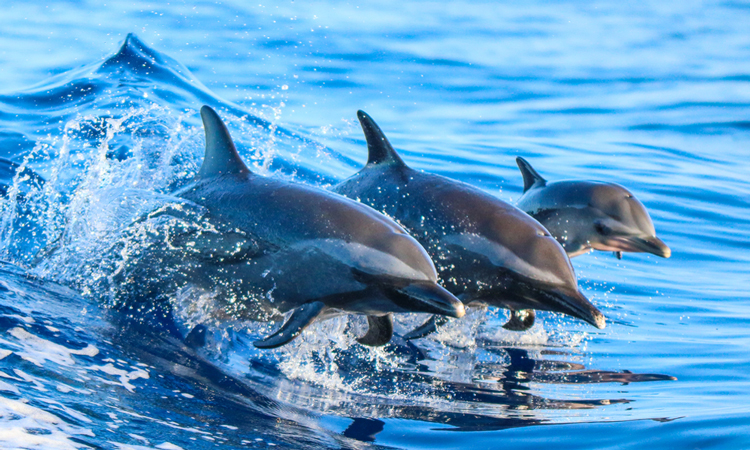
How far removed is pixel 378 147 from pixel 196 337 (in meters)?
1.80

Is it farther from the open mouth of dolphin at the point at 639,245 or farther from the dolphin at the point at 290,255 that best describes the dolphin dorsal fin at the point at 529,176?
the dolphin at the point at 290,255

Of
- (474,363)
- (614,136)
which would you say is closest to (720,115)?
(614,136)

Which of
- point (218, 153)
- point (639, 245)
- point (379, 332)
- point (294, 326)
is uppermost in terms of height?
point (639, 245)

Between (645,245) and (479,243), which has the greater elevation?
(645,245)

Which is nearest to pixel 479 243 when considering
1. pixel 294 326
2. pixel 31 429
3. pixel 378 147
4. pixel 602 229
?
pixel 378 147

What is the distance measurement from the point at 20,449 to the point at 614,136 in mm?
17042

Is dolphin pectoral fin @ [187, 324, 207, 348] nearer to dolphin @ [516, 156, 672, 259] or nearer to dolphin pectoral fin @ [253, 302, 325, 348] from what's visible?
dolphin pectoral fin @ [253, 302, 325, 348]

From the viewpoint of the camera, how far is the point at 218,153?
5.34 m

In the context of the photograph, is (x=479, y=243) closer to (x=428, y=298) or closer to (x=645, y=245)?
(x=428, y=298)

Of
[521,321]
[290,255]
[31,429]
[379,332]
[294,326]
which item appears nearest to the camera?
[31,429]

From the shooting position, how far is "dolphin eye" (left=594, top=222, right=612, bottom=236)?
6.10 meters

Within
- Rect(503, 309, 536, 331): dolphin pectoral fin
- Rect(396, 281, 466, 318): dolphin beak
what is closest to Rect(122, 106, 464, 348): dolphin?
Rect(396, 281, 466, 318): dolphin beak

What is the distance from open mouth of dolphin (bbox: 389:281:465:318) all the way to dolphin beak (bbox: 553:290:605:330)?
34.2 inches

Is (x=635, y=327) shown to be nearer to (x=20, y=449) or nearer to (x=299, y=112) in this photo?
(x=20, y=449)
